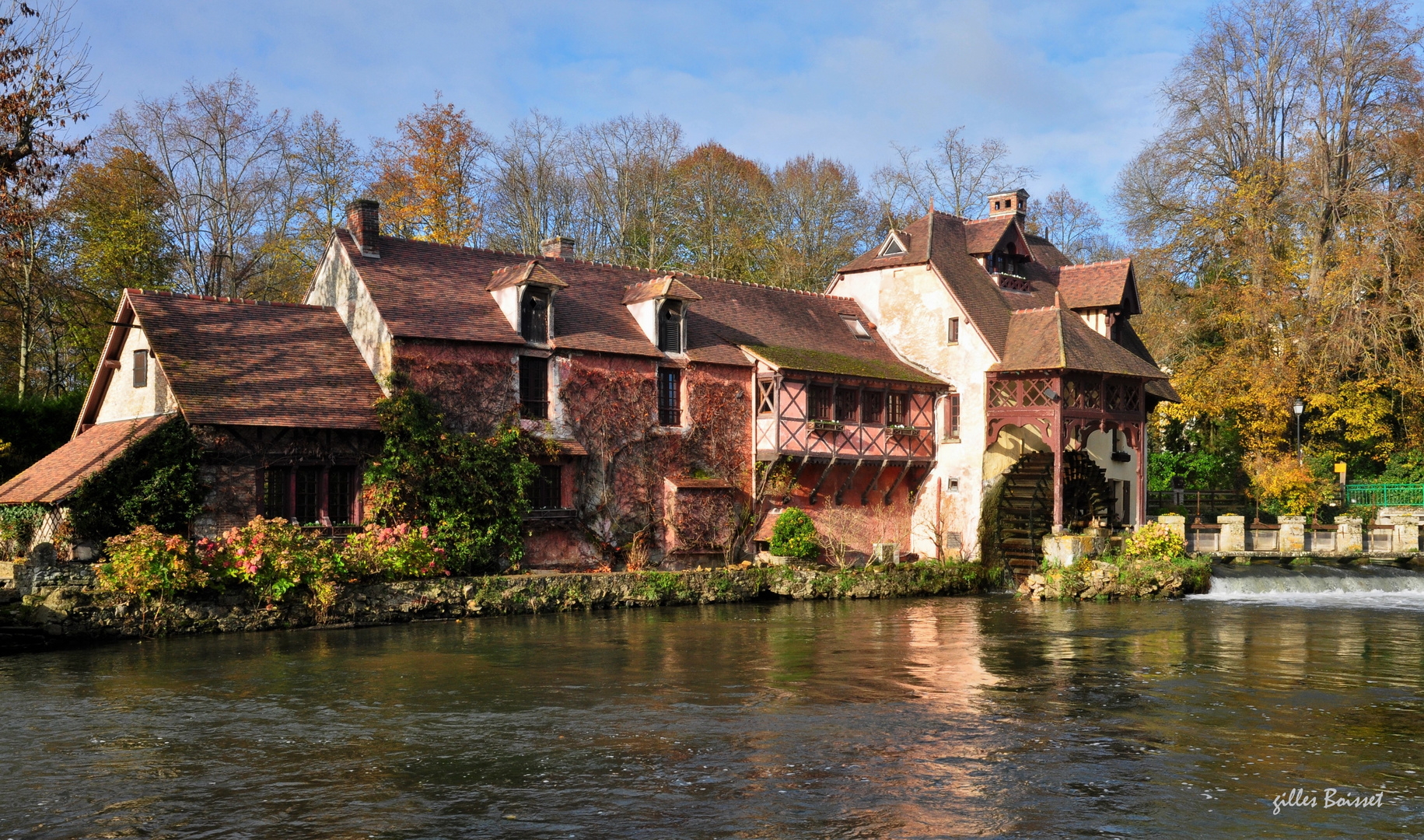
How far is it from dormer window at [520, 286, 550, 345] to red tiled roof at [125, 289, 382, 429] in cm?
360

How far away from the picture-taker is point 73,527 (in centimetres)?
2158

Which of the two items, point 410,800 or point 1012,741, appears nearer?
point 410,800

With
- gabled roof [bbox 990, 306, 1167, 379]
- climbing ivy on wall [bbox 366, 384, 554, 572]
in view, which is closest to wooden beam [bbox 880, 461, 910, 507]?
gabled roof [bbox 990, 306, 1167, 379]

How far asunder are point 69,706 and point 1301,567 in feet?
90.8

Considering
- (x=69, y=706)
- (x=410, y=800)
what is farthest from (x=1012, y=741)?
(x=69, y=706)

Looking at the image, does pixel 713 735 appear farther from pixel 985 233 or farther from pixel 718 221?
pixel 718 221

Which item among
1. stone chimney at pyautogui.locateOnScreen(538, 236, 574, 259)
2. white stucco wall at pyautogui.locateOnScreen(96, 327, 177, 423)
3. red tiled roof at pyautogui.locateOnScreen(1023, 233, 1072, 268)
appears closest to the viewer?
white stucco wall at pyautogui.locateOnScreen(96, 327, 177, 423)

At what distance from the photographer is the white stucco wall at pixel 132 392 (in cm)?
2427

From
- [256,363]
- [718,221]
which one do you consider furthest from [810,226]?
[256,363]

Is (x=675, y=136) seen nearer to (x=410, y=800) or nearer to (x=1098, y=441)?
(x=1098, y=441)

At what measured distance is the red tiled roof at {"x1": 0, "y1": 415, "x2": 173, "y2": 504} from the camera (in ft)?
73.7

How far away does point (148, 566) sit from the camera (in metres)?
20.1

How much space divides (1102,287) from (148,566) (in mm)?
26840

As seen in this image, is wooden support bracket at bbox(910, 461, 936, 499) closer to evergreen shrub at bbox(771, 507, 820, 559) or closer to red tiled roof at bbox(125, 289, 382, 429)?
evergreen shrub at bbox(771, 507, 820, 559)
